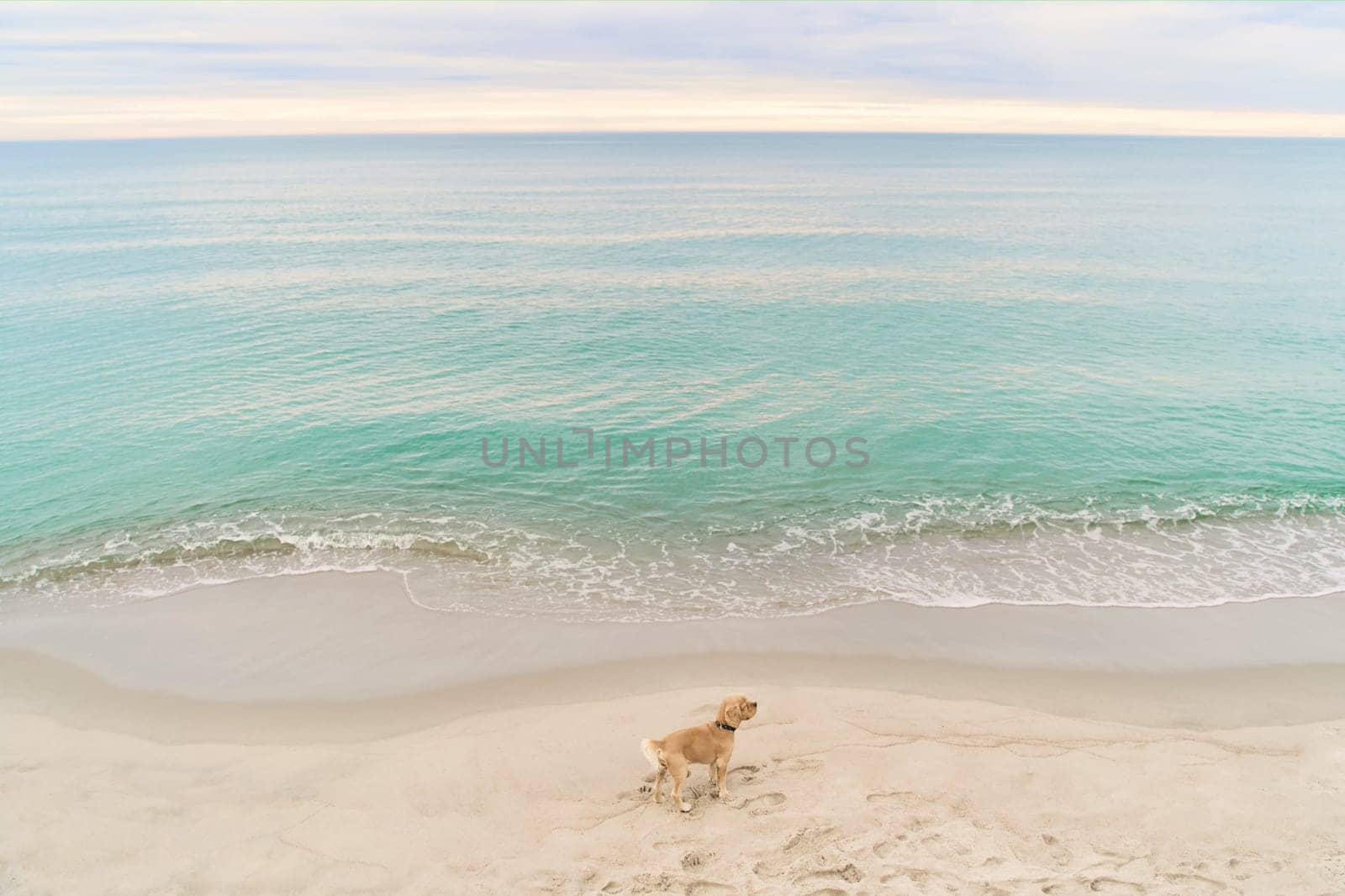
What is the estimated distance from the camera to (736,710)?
33.2 feet

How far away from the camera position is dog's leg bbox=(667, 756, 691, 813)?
10.0 m

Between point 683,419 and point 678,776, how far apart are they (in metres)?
17.8

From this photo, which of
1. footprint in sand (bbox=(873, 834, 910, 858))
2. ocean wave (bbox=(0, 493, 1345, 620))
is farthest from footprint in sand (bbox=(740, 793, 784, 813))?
ocean wave (bbox=(0, 493, 1345, 620))

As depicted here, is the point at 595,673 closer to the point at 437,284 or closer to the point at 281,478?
the point at 281,478

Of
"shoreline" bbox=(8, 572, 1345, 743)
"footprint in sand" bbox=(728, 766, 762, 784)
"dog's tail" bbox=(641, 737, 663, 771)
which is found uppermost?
"dog's tail" bbox=(641, 737, 663, 771)

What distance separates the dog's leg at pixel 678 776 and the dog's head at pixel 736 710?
78 cm

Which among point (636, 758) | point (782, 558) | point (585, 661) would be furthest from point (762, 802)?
point (782, 558)

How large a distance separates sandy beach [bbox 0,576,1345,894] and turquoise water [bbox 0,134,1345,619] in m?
1.95

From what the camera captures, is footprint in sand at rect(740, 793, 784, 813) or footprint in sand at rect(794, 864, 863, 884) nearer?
footprint in sand at rect(794, 864, 863, 884)

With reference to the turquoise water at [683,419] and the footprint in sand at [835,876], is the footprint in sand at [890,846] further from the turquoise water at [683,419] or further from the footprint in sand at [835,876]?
the turquoise water at [683,419]

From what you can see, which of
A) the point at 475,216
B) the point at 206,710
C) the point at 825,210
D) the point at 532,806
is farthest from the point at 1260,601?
the point at 475,216

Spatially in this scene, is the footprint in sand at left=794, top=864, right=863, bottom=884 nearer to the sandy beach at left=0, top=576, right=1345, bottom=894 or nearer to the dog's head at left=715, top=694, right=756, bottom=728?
the sandy beach at left=0, top=576, right=1345, bottom=894

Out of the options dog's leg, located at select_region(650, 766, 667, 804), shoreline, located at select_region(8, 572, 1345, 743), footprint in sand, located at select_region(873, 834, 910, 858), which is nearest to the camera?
footprint in sand, located at select_region(873, 834, 910, 858)

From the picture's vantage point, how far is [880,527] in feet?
65.7
